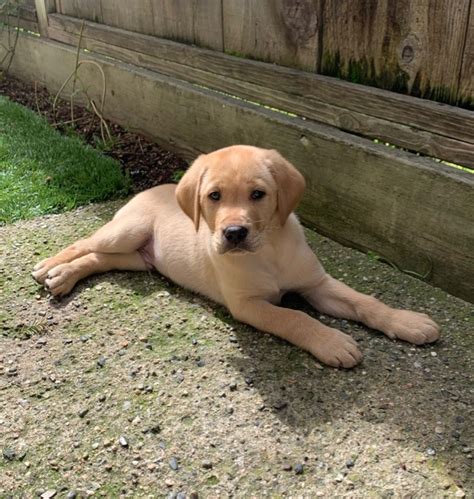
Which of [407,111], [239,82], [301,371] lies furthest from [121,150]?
[301,371]

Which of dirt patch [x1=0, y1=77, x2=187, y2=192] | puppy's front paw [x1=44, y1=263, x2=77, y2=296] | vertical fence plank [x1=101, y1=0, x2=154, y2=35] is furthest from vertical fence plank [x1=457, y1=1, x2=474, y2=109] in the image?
vertical fence plank [x1=101, y1=0, x2=154, y2=35]

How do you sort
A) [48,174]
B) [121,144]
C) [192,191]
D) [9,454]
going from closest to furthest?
[9,454]
[192,191]
[48,174]
[121,144]

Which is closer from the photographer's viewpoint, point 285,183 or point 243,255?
point 285,183

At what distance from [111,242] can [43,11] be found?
4655 millimetres

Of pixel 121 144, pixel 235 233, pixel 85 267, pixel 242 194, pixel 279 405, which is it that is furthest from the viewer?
pixel 121 144

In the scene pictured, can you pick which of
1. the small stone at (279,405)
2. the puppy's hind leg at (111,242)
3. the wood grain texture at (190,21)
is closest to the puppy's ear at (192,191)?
the puppy's hind leg at (111,242)

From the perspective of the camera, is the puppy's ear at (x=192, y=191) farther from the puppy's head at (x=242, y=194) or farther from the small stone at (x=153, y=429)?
the small stone at (x=153, y=429)

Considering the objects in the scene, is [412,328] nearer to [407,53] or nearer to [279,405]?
[279,405]

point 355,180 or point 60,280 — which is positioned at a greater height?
point 355,180

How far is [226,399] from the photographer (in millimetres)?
2936

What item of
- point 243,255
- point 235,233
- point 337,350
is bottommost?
point 337,350

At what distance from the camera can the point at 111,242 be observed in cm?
400

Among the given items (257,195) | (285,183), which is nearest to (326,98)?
(285,183)

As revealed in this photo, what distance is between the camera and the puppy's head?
306 cm
